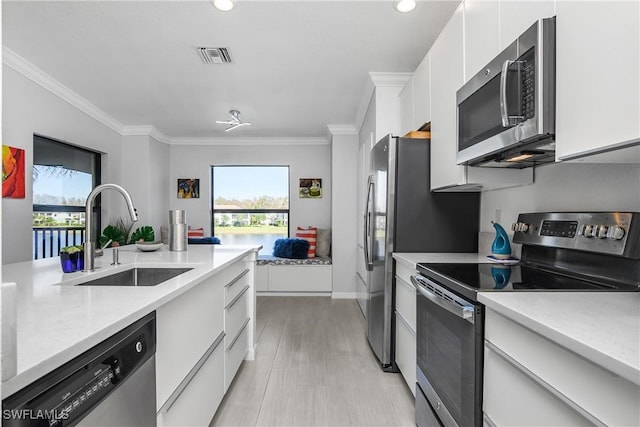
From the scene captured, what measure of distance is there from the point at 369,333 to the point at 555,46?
2455 mm

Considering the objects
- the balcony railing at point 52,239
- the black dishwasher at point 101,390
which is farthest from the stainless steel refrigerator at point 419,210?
the balcony railing at point 52,239

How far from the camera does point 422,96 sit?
103 inches

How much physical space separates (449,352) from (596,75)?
3.67 feet

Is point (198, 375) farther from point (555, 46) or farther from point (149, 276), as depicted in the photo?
point (555, 46)

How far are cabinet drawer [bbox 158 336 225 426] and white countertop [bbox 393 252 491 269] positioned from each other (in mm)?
1186

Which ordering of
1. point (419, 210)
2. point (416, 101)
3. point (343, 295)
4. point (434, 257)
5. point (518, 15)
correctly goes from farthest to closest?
point (343, 295) < point (416, 101) < point (419, 210) < point (434, 257) < point (518, 15)

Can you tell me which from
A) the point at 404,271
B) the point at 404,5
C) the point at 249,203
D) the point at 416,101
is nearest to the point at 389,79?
the point at 416,101

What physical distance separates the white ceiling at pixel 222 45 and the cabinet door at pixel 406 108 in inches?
9.6

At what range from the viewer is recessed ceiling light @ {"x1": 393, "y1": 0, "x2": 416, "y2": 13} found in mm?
2248

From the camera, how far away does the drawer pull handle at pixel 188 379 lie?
1297 millimetres

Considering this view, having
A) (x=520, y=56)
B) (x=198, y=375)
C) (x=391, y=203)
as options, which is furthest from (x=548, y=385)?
(x=391, y=203)

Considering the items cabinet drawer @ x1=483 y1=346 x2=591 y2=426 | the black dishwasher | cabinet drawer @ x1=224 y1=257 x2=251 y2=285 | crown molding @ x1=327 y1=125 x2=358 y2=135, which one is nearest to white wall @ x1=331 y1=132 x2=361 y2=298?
crown molding @ x1=327 y1=125 x2=358 y2=135

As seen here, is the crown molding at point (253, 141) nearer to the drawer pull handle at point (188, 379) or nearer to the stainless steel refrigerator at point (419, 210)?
the stainless steel refrigerator at point (419, 210)

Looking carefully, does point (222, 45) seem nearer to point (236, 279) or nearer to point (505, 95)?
point (236, 279)
